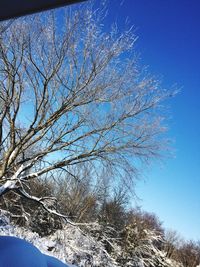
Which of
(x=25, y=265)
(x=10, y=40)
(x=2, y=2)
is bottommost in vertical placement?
(x=25, y=265)

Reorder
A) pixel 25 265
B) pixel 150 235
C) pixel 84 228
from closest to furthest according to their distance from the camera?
pixel 25 265
pixel 84 228
pixel 150 235

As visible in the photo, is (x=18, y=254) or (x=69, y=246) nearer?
(x=18, y=254)

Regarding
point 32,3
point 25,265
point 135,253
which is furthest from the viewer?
point 135,253

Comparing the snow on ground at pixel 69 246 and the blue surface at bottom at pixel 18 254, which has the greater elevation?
the snow on ground at pixel 69 246

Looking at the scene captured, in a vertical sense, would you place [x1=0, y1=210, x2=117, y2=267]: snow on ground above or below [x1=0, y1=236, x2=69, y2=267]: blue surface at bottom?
above

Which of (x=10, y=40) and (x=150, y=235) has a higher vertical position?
(x=10, y=40)

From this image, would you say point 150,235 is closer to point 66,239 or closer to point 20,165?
point 66,239

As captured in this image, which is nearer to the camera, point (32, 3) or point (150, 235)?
point (32, 3)

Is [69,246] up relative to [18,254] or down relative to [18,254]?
up

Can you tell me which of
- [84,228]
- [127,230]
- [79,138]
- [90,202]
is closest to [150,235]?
[127,230]

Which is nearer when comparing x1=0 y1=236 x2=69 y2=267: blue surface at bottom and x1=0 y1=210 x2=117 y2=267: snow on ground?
x1=0 y1=236 x2=69 y2=267: blue surface at bottom

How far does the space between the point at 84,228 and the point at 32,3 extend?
49.3 ft

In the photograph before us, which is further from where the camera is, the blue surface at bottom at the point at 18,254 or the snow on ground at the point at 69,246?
the snow on ground at the point at 69,246

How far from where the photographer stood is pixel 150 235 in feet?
75.6
